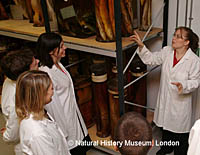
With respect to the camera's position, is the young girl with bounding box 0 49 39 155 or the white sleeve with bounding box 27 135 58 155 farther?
the young girl with bounding box 0 49 39 155

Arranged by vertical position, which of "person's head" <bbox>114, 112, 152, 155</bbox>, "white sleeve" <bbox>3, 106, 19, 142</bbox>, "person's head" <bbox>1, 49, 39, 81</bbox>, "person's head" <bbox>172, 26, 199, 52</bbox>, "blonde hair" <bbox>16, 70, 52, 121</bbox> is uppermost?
"person's head" <bbox>172, 26, 199, 52</bbox>

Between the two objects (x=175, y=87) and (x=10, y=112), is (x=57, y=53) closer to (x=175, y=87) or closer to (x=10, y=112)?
(x=10, y=112)

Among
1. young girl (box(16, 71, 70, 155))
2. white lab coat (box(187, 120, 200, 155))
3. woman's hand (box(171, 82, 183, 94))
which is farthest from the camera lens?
A: woman's hand (box(171, 82, 183, 94))

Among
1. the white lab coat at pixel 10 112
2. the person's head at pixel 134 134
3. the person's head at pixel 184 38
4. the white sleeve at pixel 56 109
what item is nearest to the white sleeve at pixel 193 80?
the person's head at pixel 184 38

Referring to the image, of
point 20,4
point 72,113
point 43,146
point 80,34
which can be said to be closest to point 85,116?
point 72,113

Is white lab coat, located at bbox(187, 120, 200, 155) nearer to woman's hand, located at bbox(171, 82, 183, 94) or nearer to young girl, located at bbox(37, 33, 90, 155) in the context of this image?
→ woman's hand, located at bbox(171, 82, 183, 94)

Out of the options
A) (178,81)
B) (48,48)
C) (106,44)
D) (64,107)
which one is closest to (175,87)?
(178,81)

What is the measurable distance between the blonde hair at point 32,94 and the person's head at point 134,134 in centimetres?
40

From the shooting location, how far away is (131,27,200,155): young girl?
1.71 metres

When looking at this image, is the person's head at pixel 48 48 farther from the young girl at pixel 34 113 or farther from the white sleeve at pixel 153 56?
the white sleeve at pixel 153 56

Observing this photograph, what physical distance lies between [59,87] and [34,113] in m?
0.40

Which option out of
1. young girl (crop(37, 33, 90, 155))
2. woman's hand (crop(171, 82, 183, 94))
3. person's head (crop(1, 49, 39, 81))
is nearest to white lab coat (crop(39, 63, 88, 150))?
young girl (crop(37, 33, 90, 155))

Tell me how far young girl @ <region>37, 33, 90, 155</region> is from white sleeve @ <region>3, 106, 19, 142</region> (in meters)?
0.23

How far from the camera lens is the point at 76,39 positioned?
6.28ft
